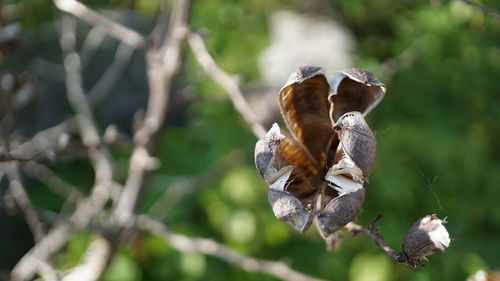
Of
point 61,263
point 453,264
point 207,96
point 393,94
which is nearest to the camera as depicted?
point 453,264

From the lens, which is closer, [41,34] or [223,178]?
[223,178]

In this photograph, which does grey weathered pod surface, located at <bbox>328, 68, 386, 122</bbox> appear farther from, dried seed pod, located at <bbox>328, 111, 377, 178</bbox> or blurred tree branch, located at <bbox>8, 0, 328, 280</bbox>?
blurred tree branch, located at <bbox>8, 0, 328, 280</bbox>

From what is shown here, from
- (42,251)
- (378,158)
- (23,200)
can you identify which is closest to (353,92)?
(23,200)

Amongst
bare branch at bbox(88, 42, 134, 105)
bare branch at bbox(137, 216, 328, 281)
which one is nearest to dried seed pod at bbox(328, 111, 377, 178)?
bare branch at bbox(137, 216, 328, 281)

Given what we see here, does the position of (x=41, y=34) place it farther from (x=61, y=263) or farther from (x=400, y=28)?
(x=400, y=28)

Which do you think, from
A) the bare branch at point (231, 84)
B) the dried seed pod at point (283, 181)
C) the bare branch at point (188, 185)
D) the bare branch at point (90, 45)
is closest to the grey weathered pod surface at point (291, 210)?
the dried seed pod at point (283, 181)

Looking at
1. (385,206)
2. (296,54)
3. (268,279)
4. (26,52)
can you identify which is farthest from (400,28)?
(26,52)

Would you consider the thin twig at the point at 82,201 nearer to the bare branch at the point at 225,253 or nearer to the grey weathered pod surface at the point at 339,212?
the bare branch at the point at 225,253

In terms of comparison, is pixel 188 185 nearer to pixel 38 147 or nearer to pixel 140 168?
pixel 38 147
